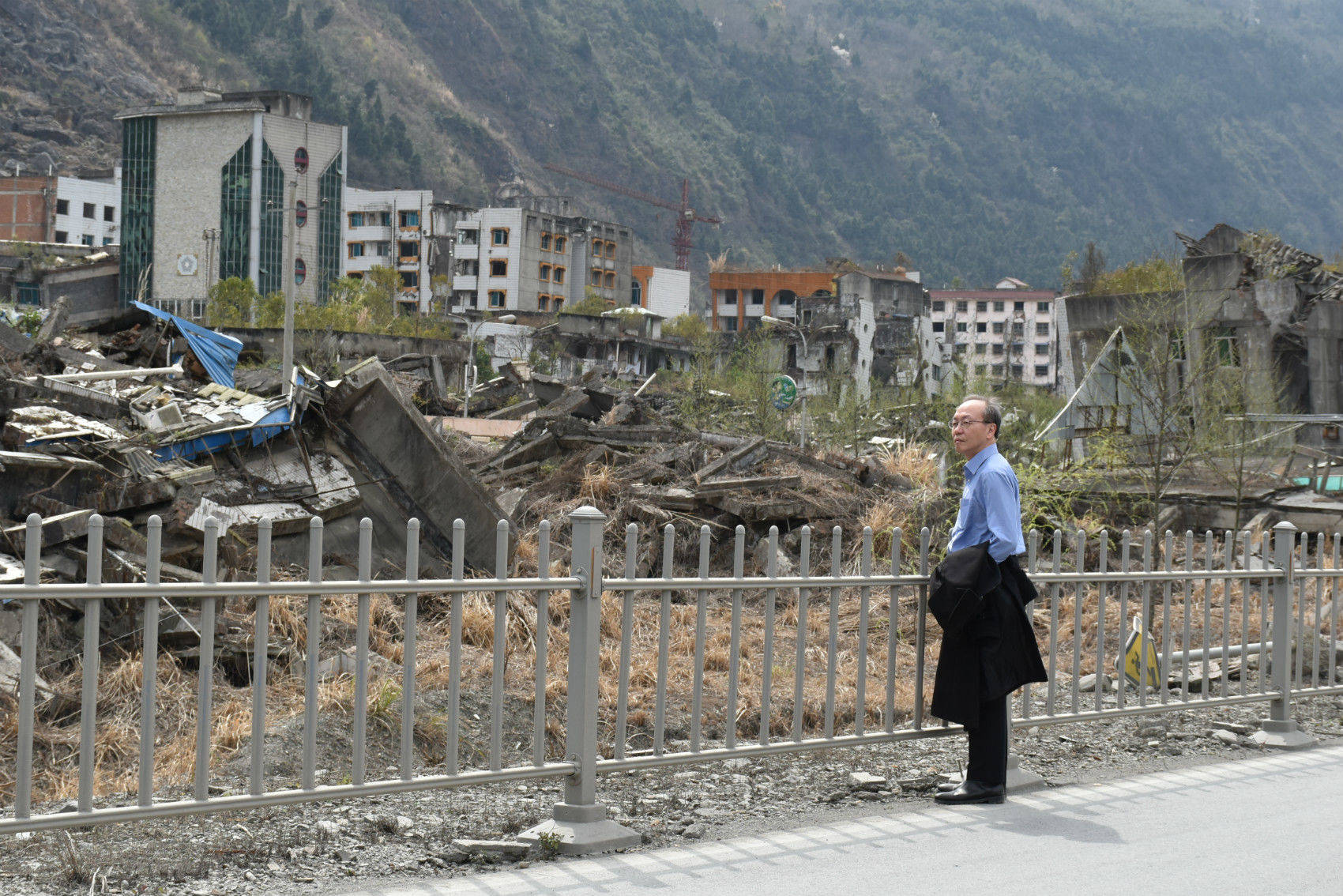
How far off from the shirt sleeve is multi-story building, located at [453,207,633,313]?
100 meters

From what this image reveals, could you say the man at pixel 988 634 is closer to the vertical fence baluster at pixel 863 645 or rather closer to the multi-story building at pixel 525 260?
the vertical fence baluster at pixel 863 645

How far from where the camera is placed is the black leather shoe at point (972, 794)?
247 inches

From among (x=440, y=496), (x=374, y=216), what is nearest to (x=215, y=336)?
(x=440, y=496)

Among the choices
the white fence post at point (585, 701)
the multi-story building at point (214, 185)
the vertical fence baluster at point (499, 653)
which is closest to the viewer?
the vertical fence baluster at point (499, 653)

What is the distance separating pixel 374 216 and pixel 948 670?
114723mm

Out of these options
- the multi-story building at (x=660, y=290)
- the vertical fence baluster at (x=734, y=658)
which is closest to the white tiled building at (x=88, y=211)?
the multi-story building at (x=660, y=290)

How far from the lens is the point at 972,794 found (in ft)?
20.6

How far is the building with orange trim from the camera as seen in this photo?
114 meters

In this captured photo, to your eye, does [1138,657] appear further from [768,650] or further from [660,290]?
[660,290]

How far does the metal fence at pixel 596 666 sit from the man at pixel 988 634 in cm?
26

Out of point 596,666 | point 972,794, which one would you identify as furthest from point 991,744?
point 596,666

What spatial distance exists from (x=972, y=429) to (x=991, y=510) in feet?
1.34

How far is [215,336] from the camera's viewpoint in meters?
23.9

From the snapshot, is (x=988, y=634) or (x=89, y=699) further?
(x=988, y=634)
